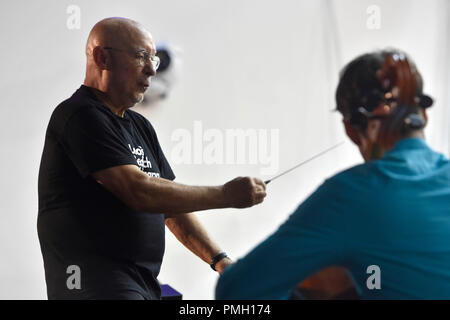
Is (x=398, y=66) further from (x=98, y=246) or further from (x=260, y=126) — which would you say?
(x=260, y=126)

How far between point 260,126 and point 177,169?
1.70 ft


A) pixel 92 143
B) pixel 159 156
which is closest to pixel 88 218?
pixel 92 143

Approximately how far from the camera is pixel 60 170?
1534 millimetres

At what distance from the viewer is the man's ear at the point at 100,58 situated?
1694 mm

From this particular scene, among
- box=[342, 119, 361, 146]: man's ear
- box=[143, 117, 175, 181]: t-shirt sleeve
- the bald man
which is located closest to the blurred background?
box=[143, 117, 175, 181]: t-shirt sleeve

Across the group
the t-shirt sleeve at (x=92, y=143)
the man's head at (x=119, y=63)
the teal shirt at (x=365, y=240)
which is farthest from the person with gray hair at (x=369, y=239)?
the man's head at (x=119, y=63)

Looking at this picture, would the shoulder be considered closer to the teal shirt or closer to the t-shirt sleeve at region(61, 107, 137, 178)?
the t-shirt sleeve at region(61, 107, 137, 178)

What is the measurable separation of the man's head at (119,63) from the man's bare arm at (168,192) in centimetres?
30

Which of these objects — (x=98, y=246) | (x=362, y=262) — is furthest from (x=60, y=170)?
(x=362, y=262)

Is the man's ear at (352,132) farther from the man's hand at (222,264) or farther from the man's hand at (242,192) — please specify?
the man's hand at (222,264)

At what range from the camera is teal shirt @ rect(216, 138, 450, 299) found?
101 cm

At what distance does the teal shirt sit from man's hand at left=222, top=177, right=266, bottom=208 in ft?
1.45

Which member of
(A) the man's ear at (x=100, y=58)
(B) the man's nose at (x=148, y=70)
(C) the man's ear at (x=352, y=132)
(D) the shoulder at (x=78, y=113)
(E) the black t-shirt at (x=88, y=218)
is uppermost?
(A) the man's ear at (x=100, y=58)

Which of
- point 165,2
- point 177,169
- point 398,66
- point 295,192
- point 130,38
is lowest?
point 295,192
